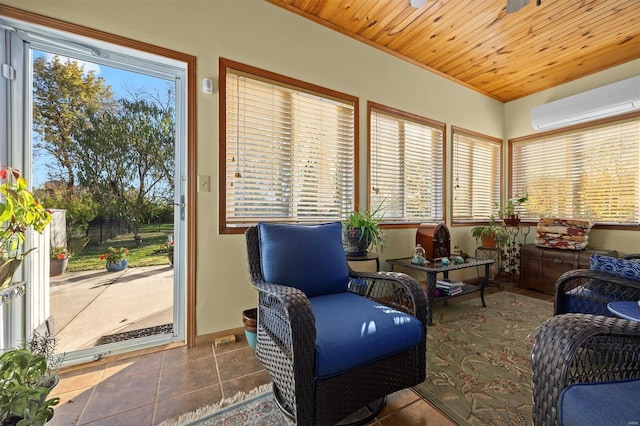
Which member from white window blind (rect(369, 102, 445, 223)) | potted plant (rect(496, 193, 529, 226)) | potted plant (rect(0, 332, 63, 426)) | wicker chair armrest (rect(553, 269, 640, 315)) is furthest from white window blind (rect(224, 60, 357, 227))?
potted plant (rect(496, 193, 529, 226))

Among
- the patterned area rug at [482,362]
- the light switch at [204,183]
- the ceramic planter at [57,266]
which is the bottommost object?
the patterned area rug at [482,362]

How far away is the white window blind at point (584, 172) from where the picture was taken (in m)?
3.21

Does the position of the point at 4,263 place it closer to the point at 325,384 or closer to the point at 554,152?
the point at 325,384

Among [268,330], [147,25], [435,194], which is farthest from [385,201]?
[147,25]

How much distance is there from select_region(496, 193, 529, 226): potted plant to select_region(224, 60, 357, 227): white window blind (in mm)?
2645

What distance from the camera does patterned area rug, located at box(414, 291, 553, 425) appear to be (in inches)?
53.9

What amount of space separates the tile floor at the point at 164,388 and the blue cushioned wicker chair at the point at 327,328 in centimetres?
19

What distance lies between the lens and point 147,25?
6.14ft

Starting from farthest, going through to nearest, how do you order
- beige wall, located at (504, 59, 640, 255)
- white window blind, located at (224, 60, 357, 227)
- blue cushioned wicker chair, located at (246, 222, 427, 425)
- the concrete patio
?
beige wall, located at (504, 59, 640, 255) → white window blind, located at (224, 60, 357, 227) → the concrete patio → blue cushioned wicker chair, located at (246, 222, 427, 425)

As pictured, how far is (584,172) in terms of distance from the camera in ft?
11.6

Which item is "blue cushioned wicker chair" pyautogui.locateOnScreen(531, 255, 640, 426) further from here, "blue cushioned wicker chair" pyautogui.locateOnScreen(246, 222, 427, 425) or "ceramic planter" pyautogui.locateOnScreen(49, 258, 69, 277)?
"ceramic planter" pyautogui.locateOnScreen(49, 258, 69, 277)

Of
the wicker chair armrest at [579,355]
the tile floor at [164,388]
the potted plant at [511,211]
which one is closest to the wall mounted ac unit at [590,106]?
the potted plant at [511,211]

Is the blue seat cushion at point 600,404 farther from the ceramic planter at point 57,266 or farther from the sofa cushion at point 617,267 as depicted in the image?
the ceramic planter at point 57,266

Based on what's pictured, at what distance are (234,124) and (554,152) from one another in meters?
4.45
